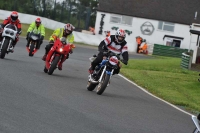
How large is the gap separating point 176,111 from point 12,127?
741cm

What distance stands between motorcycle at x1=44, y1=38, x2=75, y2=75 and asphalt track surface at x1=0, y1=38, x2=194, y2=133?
33cm

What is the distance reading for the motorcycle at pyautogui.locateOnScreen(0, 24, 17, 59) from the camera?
73.4 ft

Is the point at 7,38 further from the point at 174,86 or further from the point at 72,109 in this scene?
the point at 72,109

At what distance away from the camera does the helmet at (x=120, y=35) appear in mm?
16953

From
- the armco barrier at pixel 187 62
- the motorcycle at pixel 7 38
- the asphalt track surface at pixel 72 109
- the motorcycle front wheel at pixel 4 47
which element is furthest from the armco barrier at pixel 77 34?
the asphalt track surface at pixel 72 109

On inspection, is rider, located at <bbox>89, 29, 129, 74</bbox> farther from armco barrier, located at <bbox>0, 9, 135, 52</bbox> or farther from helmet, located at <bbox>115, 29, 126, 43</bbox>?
armco barrier, located at <bbox>0, 9, 135, 52</bbox>

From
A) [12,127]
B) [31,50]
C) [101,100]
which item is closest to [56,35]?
[101,100]

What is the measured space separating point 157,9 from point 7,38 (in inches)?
1996

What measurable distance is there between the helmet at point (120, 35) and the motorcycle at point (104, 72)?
0.45 meters

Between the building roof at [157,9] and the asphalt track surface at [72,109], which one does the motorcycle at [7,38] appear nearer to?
the asphalt track surface at [72,109]

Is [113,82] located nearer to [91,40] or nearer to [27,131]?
[27,131]

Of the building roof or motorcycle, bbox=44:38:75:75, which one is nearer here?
motorcycle, bbox=44:38:75:75

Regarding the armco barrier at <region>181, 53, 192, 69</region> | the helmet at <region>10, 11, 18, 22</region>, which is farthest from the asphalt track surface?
the armco barrier at <region>181, 53, 192, 69</region>

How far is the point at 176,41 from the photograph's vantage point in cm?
7181
